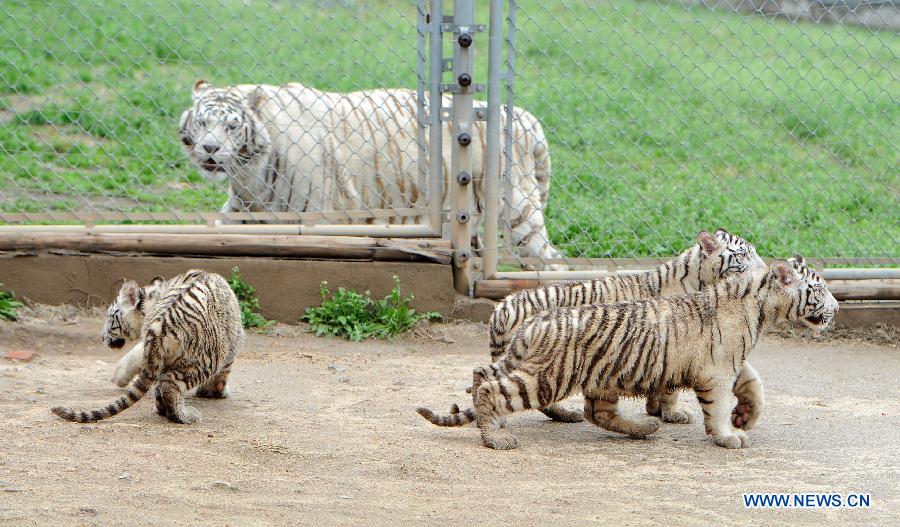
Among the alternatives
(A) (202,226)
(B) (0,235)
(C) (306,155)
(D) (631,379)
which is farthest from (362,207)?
(D) (631,379)

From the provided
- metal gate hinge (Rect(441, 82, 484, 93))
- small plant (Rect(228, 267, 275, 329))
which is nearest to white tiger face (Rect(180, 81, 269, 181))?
small plant (Rect(228, 267, 275, 329))

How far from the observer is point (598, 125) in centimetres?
1201

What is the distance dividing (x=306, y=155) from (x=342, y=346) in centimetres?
134

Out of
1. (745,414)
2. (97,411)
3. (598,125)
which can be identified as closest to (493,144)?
(745,414)

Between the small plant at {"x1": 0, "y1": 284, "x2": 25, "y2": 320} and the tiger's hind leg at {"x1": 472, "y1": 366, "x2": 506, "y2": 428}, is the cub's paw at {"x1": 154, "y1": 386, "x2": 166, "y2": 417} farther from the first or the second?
the small plant at {"x1": 0, "y1": 284, "x2": 25, "y2": 320}

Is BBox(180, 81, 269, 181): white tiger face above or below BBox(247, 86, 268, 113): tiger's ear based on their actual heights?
below

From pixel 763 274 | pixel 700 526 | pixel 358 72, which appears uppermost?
pixel 358 72

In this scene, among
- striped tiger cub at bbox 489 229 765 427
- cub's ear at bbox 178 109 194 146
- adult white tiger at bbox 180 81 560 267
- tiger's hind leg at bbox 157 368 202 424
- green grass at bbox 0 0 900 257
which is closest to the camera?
tiger's hind leg at bbox 157 368 202 424

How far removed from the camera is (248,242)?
6.85 metres

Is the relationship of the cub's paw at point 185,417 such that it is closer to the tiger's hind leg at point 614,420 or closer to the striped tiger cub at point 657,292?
the striped tiger cub at point 657,292

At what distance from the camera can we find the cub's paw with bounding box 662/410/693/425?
540 cm

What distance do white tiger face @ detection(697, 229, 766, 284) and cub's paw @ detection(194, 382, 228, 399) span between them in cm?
246

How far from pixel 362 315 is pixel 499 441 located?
2.29 metres

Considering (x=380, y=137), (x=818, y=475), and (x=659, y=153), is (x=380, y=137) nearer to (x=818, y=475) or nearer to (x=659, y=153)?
(x=818, y=475)
